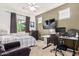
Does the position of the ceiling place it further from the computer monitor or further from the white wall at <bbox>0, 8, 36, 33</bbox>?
the computer monitor

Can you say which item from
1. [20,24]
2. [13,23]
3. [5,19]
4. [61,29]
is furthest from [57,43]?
[5,19]

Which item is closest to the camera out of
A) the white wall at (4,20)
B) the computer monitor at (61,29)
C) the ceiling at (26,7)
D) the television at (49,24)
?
the white wall at (4,20)

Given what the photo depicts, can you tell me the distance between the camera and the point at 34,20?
120 inches

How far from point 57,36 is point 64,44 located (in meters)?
0.35

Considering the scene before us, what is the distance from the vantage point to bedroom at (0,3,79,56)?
8.77 ft

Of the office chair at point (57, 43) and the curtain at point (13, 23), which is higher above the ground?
the curtain at point (13, 23)

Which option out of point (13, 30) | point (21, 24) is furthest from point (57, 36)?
point (13, 30)

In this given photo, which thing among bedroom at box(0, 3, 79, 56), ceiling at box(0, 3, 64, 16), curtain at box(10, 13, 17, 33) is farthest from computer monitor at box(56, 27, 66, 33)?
curtain at box(10, 13, 17, 33)

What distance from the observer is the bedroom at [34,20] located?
8.77ft

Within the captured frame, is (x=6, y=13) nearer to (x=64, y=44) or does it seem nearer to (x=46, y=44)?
(x=46, y=44)

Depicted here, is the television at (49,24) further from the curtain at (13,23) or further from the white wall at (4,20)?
the white wall at (4,20)

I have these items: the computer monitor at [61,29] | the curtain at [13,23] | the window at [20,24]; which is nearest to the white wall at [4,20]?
the curtain at [13,23]

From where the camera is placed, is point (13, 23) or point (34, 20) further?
point (34, 20)

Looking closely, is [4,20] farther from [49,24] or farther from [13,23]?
[49,24]
